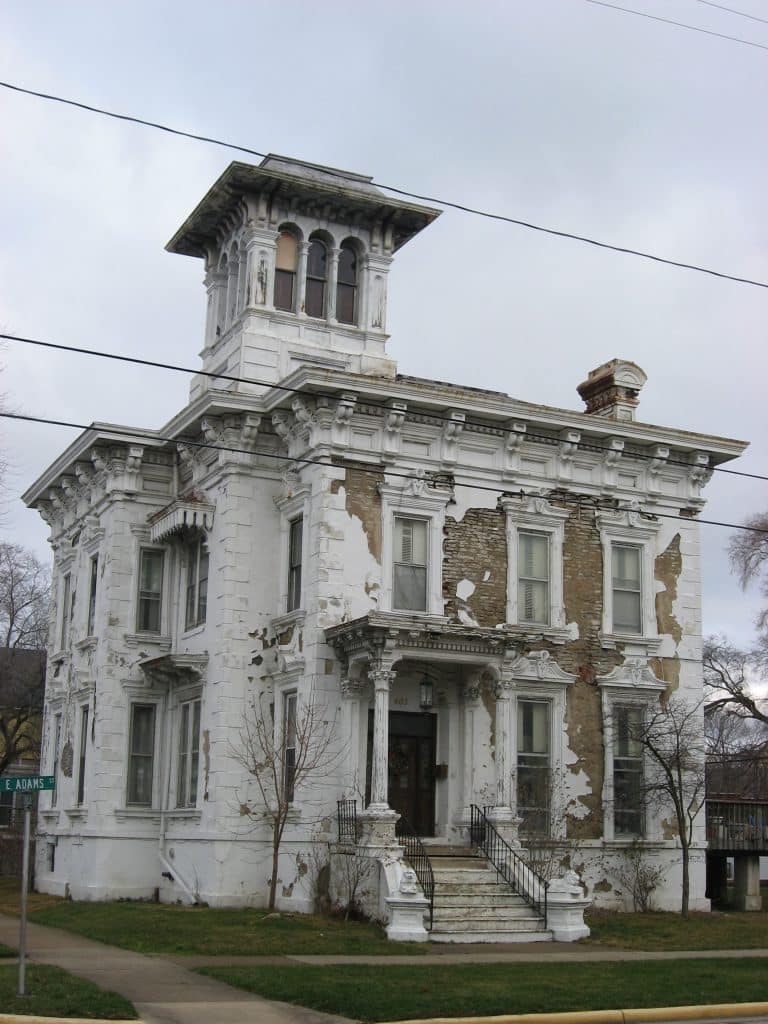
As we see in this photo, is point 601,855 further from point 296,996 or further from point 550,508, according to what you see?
point 296,996

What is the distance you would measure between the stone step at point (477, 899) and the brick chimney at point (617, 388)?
37.6ft

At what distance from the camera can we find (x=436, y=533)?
87.6 ft

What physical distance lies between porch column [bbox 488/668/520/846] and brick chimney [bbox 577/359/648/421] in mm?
7664

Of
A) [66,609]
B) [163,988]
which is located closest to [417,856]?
[163,988]

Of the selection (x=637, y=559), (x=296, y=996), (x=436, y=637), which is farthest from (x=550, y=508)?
(x=296, y=996)

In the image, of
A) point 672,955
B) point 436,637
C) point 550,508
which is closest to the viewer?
point 672,955

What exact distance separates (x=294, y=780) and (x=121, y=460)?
9399 millimetres

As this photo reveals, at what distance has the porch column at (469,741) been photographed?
2580cm

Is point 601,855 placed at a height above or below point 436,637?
below

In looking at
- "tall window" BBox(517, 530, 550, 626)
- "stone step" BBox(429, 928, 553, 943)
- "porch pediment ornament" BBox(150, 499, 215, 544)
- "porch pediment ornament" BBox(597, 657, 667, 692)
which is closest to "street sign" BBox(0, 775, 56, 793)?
"stone step" BBox(429, 928, 553, 943)

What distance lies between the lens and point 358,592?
84.8 feet

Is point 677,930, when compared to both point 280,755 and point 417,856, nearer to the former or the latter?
point 417,856

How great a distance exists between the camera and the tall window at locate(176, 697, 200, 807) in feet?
92.7

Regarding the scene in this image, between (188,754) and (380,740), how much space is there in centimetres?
637
